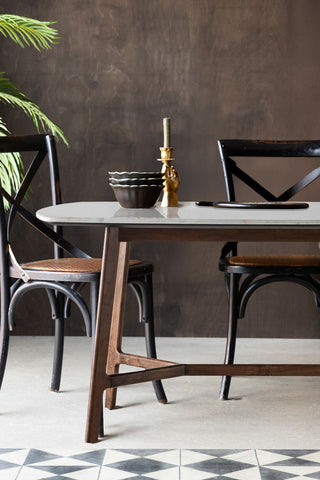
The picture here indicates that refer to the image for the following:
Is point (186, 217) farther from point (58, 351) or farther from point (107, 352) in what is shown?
point (58, 351)

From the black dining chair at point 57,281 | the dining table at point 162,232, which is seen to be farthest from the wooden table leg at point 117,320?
the dining table at point 162,232

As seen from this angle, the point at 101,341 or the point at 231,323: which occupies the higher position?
the point at 101,341

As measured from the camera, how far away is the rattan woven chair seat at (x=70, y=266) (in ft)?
8.83

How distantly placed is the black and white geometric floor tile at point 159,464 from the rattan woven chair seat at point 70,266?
64 centimetres

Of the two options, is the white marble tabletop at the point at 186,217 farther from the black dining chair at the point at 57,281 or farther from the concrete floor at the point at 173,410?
the concrete floor at the point at 173,410

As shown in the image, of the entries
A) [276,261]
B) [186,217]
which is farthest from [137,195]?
[276,261]

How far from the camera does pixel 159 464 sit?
220 cm

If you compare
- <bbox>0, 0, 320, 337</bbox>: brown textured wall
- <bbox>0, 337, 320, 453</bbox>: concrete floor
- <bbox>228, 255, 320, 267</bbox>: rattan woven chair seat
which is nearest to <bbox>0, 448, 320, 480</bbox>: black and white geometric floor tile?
<bbox>0, 337, 320, 453</bbox>: concrete floor

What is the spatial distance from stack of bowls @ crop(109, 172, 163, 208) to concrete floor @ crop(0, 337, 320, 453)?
2.44ft

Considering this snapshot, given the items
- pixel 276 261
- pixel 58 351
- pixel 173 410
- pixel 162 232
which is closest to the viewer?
pixel 162 232

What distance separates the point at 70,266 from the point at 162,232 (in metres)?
0.59

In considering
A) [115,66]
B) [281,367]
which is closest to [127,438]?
[281,367]

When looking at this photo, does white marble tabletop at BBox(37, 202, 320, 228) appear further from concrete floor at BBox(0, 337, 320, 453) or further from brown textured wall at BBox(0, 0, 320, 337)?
brown textured wall at BBox(0, 0, 320, 337)

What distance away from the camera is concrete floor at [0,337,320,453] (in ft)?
7.96
